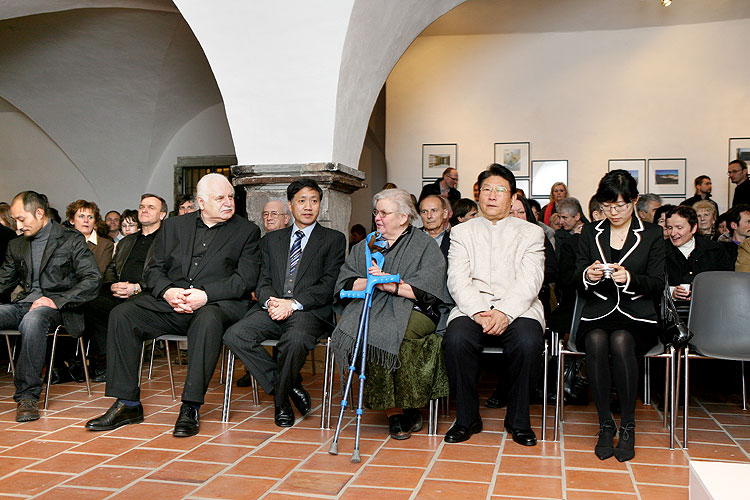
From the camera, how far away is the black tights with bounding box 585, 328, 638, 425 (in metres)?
3.29

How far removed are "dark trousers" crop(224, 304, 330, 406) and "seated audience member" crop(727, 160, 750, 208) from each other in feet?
16.4

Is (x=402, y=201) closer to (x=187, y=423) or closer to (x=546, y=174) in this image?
(x=187, y=423)

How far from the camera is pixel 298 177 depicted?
5.12 meters

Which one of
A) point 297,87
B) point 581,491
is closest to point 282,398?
point 581,491

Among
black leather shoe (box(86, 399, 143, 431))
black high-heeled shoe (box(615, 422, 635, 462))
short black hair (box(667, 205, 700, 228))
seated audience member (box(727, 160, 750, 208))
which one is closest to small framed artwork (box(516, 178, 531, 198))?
seated audience member (box(727, 160, 750, 208))

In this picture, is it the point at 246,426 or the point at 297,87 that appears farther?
the point at 297,87

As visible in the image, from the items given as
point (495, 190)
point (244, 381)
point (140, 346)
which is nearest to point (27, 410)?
point (140, 346)

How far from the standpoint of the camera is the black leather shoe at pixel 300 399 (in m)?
3.89

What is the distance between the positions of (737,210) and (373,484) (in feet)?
11.6

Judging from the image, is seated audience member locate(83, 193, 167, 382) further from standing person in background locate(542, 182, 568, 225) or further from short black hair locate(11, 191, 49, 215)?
standing person in background locate(542, 182, 568, 225)

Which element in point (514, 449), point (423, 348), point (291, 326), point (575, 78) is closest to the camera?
point (514, 449)

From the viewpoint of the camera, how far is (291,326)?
12.7 ft

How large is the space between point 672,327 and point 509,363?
793 millimetres

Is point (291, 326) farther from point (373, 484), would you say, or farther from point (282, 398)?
point (373, 484)
